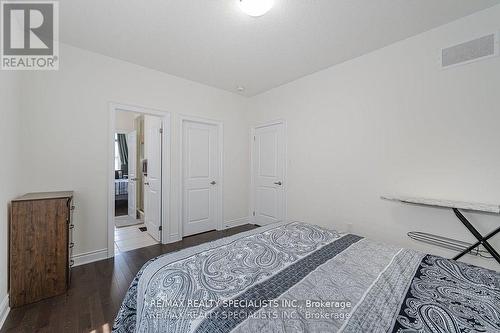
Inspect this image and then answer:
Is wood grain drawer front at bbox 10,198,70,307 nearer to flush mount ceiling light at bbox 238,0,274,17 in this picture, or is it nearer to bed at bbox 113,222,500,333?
bed at bbox 113,222,500,333

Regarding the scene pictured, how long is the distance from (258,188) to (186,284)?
3.20m

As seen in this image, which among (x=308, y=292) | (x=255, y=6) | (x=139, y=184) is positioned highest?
(x=255, y=6)

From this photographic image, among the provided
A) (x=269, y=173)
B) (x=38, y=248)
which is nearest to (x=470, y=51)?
(x=269, y=173)

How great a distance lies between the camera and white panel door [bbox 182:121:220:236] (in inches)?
140

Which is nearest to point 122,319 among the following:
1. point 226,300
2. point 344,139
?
point 226,300

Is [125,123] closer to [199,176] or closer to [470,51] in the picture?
[199,176]

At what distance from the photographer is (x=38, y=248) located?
6.17ft

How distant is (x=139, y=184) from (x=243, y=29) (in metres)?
4.05

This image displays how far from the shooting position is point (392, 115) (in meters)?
2.45

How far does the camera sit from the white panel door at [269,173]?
3775 mm

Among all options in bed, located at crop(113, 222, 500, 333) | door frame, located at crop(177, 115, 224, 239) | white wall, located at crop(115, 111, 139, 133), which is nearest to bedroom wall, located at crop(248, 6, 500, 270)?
bed, located at crop(113, 222, 500, 333)

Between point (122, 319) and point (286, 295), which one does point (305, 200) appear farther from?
point (122, 319)
